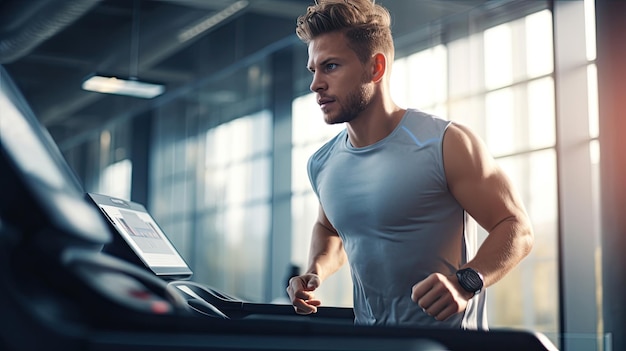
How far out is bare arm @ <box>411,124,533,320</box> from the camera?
1894mm

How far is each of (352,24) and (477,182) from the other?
531 mm

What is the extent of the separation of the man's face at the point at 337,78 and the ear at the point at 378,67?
0.04 m

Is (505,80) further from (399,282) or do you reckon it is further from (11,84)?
(11,84)

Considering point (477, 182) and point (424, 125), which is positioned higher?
point (424, 125)

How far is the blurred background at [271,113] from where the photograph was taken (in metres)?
6.29

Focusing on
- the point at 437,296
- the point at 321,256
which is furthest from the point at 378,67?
the point at 437,296

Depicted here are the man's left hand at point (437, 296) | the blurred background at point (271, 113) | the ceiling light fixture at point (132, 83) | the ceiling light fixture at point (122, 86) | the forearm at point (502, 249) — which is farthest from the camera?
the ceiling light fixture at point (122, 86)

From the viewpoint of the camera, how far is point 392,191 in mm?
2105

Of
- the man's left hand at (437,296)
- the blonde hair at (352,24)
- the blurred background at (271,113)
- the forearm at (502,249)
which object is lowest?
the man's left hand at (437,296)

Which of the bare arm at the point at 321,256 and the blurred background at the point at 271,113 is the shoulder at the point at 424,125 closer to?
the bare arm at the point at 321,256

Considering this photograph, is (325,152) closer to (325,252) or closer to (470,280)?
(325,252)

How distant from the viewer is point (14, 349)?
83 cm

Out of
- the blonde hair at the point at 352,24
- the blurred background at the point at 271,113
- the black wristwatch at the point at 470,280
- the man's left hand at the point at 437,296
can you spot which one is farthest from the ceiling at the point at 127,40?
the man's left hand at the point at 437,296

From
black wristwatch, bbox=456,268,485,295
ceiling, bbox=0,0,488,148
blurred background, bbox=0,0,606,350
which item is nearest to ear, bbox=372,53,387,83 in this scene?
black wristwatch, bbox=456,268,485,295
